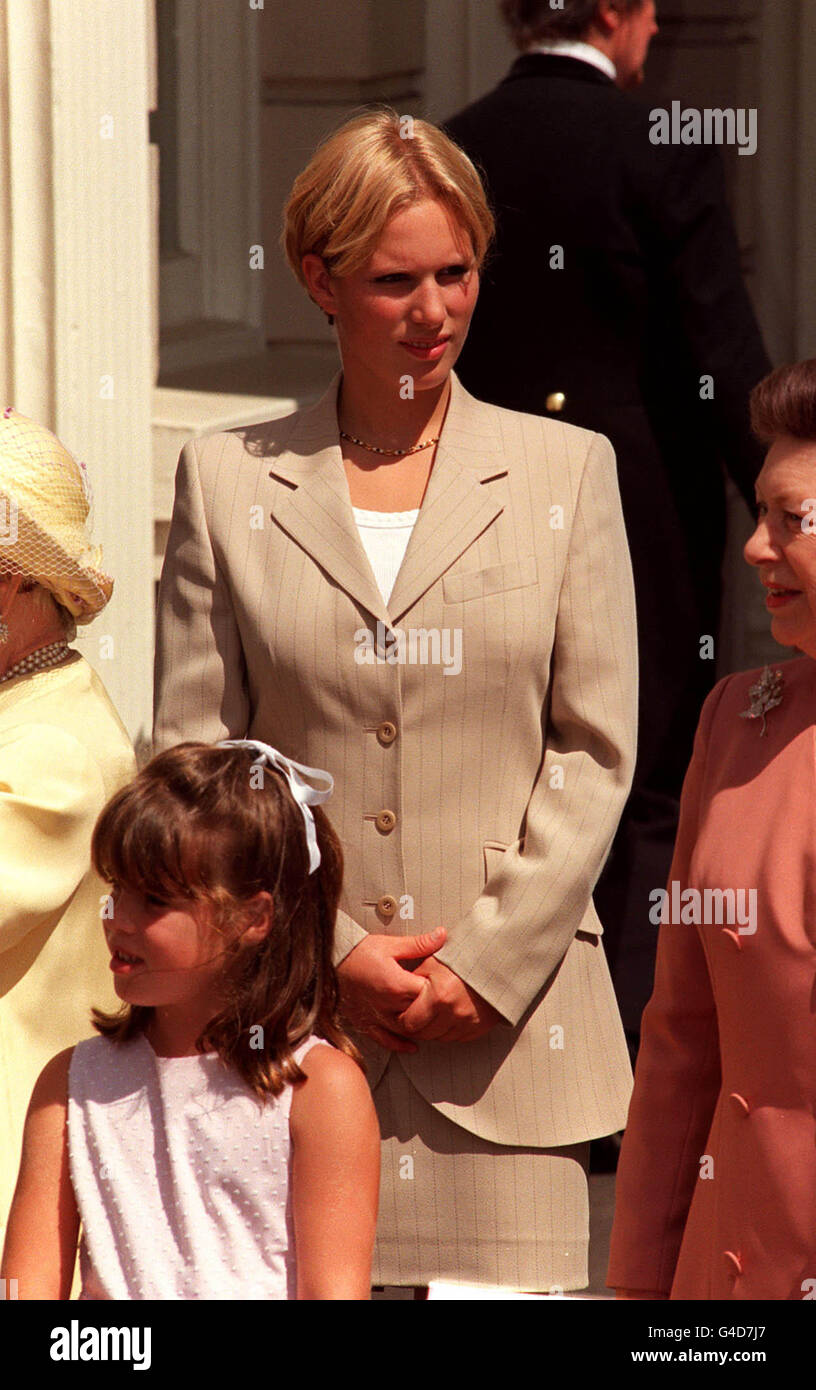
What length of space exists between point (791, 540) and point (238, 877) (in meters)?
0.69

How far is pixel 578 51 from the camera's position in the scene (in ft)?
14.7

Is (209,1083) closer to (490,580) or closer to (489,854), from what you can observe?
(489,854)

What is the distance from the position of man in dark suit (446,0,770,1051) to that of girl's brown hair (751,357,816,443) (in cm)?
175

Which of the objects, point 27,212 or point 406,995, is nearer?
point 406,995

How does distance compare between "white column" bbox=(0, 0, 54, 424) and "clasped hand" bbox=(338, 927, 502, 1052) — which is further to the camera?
"white column" bbox=(0, 0, 54, 424)

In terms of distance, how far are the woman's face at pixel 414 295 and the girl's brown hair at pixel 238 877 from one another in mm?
773

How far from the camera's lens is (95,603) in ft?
10.4

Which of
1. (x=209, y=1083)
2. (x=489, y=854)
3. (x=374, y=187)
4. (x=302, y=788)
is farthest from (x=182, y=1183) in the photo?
(x=374, y=187)

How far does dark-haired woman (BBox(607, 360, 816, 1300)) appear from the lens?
8.07 feet

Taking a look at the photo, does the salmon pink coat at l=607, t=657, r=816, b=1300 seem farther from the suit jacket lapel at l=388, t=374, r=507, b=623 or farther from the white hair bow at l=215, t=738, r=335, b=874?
the suit jacket lapel at l=388, t=374, r=507, b=623

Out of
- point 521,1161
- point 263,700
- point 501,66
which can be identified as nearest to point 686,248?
point 501,66

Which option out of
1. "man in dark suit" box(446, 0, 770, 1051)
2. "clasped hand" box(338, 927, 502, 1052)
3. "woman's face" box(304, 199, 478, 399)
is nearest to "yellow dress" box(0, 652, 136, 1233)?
"clasped hand" box(338, 927, 502, 1052)

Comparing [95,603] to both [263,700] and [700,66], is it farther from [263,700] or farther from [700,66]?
[700,66]

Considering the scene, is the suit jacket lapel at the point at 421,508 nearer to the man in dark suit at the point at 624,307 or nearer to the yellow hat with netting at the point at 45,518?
the yellow hat with netting at the point at 45,518
